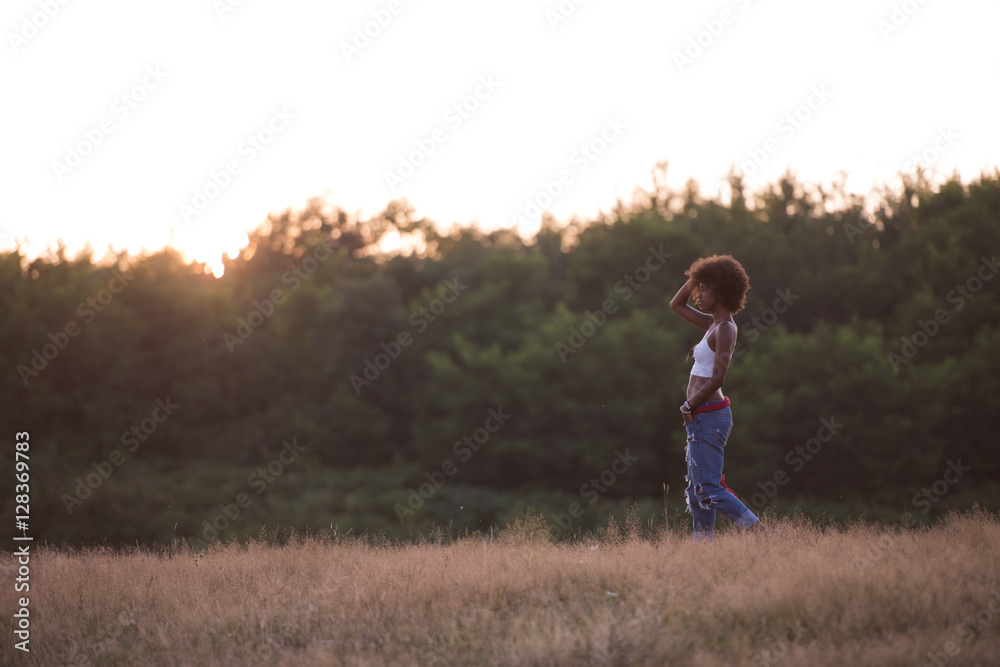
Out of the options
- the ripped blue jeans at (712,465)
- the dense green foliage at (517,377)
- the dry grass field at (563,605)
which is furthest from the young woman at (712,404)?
the dense green foliage at (517,377)

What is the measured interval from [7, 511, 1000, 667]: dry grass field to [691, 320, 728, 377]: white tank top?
1242 millimetres

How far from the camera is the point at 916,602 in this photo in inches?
172

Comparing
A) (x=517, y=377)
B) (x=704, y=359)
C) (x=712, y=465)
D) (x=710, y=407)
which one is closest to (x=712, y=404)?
(x=710, y=407)

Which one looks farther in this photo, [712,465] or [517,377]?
[517,377]

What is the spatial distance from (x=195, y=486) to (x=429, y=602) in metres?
27.6

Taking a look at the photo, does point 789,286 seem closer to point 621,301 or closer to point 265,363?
point 621,301

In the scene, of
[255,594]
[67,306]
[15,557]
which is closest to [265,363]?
[67,306]

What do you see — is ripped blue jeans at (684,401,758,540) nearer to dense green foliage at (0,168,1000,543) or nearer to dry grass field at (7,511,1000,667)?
dry grass field at (7,511,1000,667)

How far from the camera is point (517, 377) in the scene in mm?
32500

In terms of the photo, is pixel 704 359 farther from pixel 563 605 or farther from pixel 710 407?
pixel 563 605

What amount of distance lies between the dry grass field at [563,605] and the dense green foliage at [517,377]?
804 inches

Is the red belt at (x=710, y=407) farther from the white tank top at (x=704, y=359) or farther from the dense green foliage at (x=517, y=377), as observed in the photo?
the dense green foliage at (x=517, y=377)

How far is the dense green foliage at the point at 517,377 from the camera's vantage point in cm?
2786

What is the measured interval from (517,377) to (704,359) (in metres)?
27.0
